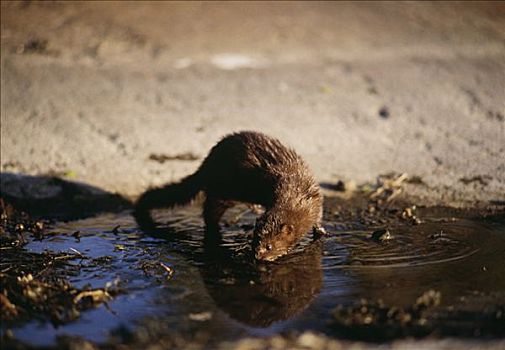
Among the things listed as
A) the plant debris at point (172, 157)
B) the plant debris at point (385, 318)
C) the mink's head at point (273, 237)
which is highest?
the plant debris at point (172, 157)

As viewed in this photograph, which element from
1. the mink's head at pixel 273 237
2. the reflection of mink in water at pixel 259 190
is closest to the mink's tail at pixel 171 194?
the reflection of mink in water at pixel 259 190

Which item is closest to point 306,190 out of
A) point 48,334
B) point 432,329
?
point 432,329

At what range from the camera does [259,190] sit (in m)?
6.15

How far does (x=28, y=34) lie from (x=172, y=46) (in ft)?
5.99

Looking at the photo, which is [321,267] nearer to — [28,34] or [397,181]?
[397,181]

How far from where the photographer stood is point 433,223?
20.3 feet

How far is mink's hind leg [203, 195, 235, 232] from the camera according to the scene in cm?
638

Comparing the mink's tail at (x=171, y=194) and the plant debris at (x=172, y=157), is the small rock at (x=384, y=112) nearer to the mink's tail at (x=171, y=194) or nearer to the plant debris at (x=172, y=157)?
the plant debris at (x=172, y=157)

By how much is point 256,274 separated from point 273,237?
416 mm

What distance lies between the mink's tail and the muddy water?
202 millimetres

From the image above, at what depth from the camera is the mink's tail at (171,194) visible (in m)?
6.70

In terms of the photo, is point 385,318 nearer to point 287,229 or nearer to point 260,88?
point 287,229

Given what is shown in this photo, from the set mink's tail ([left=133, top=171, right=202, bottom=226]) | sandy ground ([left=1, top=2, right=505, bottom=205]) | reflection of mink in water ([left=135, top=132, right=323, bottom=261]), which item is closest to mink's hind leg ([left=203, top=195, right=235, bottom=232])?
reflection of mink in water ([left=135, top=132, right=323, bottom=261])

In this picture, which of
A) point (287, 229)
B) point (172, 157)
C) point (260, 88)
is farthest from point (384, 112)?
point (287, 229)
